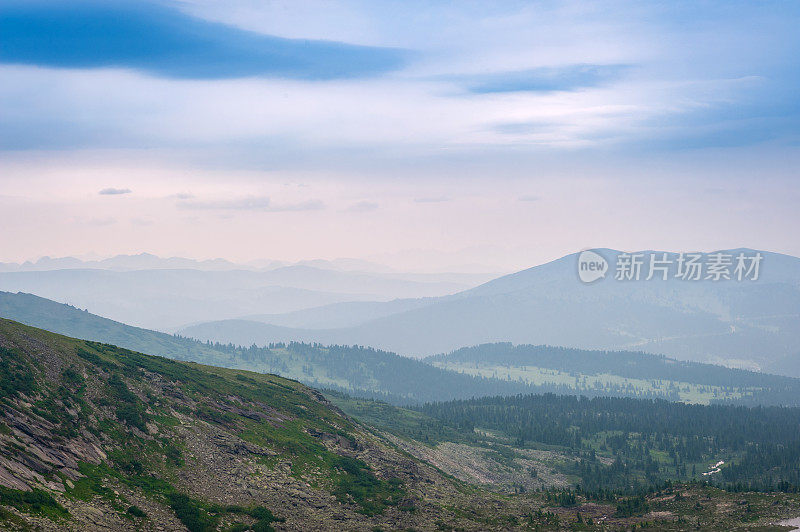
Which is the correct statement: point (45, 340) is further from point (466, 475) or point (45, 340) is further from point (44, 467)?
point (466, 475)

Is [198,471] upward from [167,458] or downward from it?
downward

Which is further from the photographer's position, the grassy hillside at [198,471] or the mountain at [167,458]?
the grassy hillside at [198,471]

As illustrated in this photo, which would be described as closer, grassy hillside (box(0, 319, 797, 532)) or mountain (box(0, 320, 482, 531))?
mountain (box(0, 320, 482, 531))

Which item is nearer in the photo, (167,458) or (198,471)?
(167,458)

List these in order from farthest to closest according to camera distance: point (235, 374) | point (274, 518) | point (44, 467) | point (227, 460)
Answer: point (235, 374), point (227, 460), point (274, 518), point (44, 467)

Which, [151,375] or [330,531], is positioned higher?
[151,375]

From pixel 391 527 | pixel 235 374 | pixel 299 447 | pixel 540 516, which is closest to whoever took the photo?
pixel 391 527

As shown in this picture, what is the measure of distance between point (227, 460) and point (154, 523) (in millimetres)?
25037

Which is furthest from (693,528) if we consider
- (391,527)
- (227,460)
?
(227,460)

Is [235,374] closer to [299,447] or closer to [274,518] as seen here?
[299,447]

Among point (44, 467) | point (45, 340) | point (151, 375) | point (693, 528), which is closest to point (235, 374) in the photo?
point (151, 375)

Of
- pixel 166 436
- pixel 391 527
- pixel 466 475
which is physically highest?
pixel 166 436

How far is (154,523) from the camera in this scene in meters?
66.6

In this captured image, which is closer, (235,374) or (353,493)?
(353,493)
